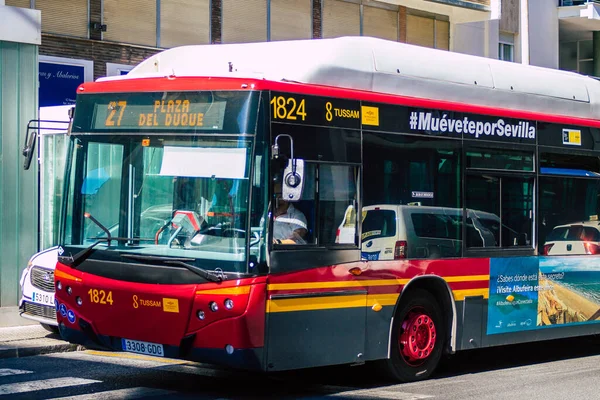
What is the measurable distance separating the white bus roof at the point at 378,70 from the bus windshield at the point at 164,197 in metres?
0.69

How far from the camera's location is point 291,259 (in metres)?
9.09

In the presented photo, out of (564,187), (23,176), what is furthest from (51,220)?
(564,187)

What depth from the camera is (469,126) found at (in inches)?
441

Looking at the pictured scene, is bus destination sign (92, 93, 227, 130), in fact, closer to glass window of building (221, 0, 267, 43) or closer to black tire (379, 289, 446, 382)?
black tire (379, 289, 446, 382)

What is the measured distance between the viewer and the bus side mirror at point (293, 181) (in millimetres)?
8812

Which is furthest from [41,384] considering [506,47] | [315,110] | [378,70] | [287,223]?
[506,47]

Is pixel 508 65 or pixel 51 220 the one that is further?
pixel 51 220

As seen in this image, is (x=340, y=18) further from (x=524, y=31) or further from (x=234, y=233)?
(x=234, y=233)

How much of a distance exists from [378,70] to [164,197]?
253cm

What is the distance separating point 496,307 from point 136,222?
4119 millimetres

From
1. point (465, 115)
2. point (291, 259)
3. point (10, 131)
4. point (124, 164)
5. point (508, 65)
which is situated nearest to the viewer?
point (291, 259)

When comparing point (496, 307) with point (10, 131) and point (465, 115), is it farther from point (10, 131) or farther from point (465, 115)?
point (10, 131)

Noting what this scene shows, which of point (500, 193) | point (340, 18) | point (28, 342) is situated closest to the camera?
point (500, 193)

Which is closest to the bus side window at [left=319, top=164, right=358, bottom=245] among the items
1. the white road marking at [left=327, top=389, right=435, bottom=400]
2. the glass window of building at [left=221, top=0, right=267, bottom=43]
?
the white road marking at [left=327, top=389, right=435, bottom=400]
